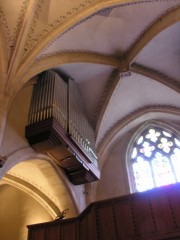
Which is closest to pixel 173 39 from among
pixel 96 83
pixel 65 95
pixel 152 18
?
pixel 152 18

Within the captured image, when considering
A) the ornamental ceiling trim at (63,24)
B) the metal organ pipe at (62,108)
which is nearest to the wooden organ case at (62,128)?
the metal organ pipe at (62,108)

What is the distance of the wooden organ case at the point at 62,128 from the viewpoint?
→ 27.8 feet

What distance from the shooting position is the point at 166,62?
36.3ft

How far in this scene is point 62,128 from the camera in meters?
8.70

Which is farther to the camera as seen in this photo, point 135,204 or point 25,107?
point 25,107

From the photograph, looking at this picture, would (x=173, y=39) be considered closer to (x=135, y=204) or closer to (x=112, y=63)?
(x=112, y=63)

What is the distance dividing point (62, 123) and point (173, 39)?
451 cm

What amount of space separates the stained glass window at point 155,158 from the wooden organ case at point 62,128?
217 centimetres

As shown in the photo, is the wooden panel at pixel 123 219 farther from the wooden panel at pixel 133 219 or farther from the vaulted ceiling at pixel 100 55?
the vaulted ceiling at pixel 100 55

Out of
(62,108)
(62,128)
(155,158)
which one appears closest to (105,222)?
(62,128)

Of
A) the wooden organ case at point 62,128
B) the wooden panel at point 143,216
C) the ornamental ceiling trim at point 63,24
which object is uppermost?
the ornamental ceiling trim at point 63,24

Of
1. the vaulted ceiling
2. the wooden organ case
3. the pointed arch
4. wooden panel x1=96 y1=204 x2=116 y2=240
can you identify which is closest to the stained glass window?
the pointed arch

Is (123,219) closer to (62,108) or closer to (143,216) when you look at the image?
(143,216)

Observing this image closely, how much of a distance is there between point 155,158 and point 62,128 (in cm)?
479
